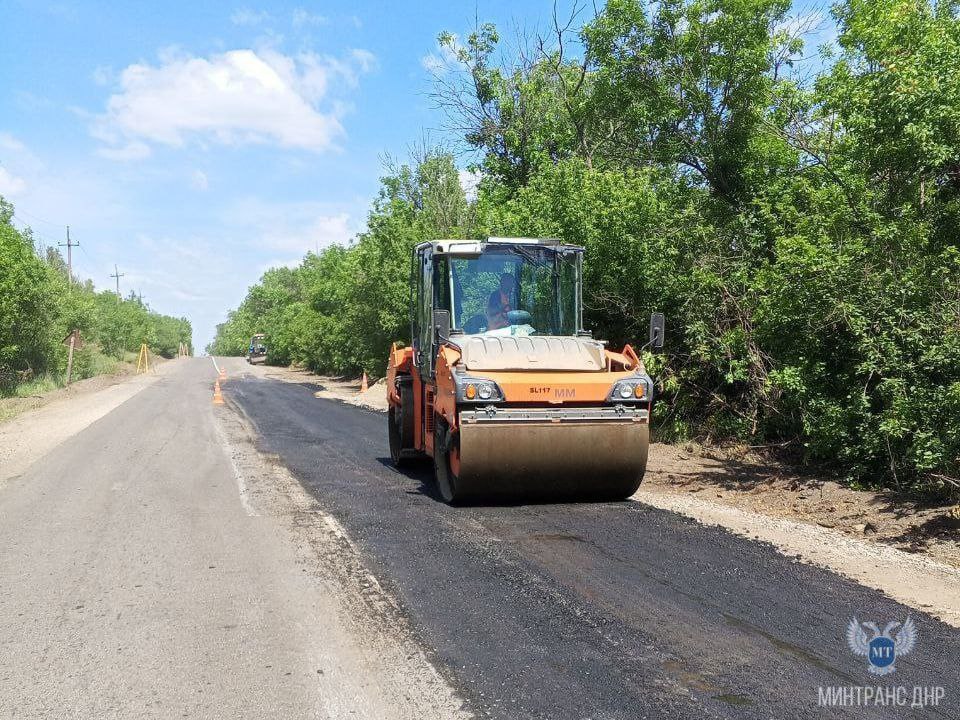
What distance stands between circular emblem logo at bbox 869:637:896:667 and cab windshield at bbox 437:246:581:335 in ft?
16.9

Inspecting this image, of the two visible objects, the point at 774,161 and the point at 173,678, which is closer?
the point at 173,678

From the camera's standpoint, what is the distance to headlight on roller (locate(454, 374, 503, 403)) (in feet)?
25.1

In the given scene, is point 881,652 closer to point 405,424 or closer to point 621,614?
point 621,614

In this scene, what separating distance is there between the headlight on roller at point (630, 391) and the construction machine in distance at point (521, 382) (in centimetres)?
1

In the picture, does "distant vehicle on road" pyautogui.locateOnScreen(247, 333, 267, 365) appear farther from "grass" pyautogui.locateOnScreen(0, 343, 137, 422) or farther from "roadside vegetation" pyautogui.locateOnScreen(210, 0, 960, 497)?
"roadside vegetation" pyautogui.locateOnScreen(210, 0, 960, 497)

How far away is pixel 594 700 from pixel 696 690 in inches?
20.6

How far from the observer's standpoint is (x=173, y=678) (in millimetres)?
4047

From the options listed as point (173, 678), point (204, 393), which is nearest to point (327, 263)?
point (204, 393)

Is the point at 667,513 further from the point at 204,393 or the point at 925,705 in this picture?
the point at 204,393

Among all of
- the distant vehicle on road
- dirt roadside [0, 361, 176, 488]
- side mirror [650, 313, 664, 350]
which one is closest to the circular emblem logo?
side mirror [650, 313, 664, 350]

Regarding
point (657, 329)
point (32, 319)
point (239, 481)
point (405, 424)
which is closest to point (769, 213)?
point (657, 329)

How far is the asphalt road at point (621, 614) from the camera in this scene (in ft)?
12.6

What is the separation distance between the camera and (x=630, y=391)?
313 inches

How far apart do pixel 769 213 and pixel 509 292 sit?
5.03 metres
